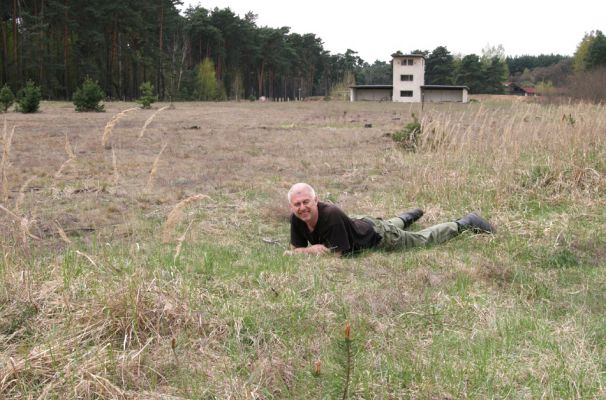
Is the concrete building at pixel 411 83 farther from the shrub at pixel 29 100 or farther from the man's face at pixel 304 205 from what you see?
the man's face at pixel 304 205

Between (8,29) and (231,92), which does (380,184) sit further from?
(231,92)

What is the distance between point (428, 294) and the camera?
3.38 m

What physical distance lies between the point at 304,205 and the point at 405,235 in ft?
3.68

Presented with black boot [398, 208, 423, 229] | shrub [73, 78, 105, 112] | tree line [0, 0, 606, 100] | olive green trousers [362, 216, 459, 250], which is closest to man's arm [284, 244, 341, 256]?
olive green trousers [362, 216, 459, 250]

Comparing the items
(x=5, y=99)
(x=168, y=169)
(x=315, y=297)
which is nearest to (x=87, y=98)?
(x=5, y=99)

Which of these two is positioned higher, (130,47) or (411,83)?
(130,47)

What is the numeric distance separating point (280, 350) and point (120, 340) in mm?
767

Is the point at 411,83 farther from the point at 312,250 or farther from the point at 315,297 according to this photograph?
the point at 315,297

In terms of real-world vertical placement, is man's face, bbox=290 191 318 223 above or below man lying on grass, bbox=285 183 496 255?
above

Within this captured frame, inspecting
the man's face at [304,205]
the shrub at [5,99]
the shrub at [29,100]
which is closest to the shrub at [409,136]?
the man's face at [304,205]

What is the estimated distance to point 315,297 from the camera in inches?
125

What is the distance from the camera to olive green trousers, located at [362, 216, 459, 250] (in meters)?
4.71

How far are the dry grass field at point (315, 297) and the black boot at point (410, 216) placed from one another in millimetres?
163

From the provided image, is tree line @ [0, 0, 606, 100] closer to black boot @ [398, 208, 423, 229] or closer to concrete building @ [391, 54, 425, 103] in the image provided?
concrete building @ [391, 54, 425, 103]
